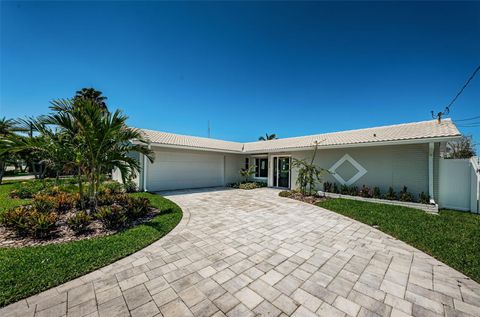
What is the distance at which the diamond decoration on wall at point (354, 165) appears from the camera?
966cm

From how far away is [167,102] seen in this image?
11977mm

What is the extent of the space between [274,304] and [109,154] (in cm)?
588

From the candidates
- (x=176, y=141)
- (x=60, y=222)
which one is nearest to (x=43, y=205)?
(x=60, y=222)

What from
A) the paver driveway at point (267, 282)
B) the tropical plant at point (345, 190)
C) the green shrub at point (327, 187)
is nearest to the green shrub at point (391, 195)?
the tropical plant at point (345, 190)

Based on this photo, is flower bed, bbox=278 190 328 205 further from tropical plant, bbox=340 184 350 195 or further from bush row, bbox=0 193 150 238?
bush row, bbox=0 193 150 238

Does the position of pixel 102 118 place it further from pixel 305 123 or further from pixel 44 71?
pixel 305 123

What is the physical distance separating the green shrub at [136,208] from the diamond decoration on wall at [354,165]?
9.67m

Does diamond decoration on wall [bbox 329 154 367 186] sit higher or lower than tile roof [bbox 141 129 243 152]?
lower

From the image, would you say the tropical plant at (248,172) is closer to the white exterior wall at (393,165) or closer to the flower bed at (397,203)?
the flower bed at (397,203)

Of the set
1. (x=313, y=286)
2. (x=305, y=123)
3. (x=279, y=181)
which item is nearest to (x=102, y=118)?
(x=313, y=286)

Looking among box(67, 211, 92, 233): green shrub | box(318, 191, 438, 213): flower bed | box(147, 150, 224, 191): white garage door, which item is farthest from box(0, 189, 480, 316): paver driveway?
box(147, 150, 224, 191): white garage door

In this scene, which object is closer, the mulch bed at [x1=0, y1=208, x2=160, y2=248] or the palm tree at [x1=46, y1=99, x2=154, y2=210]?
the mulch bed at [x1=0, y1=208, x2=160, y2=248]

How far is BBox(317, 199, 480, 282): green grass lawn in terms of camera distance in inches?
138

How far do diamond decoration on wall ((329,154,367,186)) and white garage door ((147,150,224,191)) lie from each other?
8.27m
